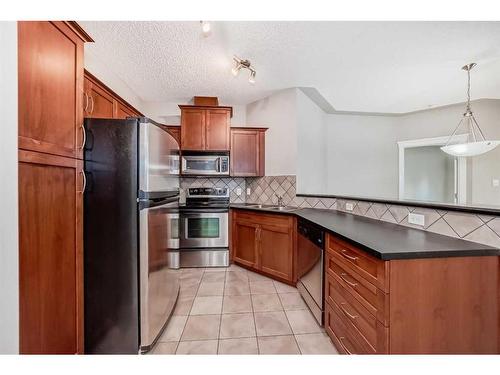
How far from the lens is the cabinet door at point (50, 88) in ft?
3.05

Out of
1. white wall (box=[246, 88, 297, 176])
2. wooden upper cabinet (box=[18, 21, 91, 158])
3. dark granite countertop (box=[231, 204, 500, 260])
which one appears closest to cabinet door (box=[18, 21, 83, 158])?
wooden upper cabinet (box=[18, 21, 91, 158])

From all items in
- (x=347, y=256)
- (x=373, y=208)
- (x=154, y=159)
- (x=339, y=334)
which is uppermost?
(x=154, y=159)

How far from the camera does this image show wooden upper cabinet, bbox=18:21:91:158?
3.05ft

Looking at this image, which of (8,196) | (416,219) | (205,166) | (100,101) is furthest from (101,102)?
(416,219)

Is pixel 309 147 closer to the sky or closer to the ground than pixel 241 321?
closer to the sky

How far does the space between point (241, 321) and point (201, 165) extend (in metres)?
2.22

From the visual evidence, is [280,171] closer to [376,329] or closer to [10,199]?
[376,329]

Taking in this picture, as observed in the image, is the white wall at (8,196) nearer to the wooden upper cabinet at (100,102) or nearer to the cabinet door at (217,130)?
the wooden upper cabinet at (100,102)

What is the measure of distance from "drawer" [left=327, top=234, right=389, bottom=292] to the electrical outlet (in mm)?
616

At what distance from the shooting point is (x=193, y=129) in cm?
329

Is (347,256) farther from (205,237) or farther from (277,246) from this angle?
(205,237)

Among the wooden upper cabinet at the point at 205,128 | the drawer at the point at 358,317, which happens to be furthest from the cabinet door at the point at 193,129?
the drawer at the point at 358,317

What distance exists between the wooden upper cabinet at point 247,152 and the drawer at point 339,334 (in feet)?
7.25
